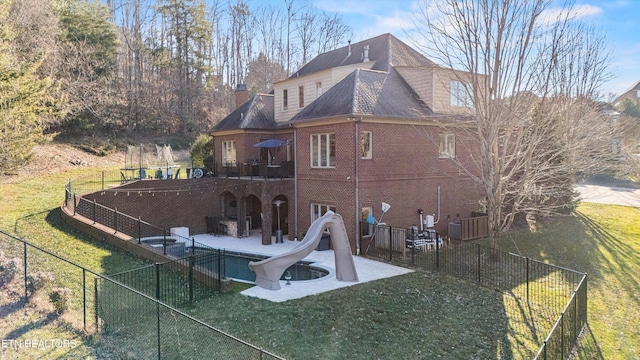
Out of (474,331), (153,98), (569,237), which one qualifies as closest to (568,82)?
(569,237)

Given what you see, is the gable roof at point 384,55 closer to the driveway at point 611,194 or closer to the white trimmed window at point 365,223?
the white trimmed window at point 365,223

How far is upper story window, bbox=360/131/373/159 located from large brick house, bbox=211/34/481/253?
0.04 metres

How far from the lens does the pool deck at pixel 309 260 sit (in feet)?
36.7

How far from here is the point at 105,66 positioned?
34062 millimetres

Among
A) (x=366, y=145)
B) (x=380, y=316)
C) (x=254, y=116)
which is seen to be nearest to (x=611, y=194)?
(x=366, y=145)

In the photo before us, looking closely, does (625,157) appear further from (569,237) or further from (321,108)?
(321,108)

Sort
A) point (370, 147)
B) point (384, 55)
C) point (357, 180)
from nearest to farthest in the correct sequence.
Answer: point (357, 180), point (370, 147), point (384, 55)

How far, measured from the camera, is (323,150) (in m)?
17.5

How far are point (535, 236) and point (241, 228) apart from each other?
14342mm

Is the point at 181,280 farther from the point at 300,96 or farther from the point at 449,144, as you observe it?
the point at 449,144

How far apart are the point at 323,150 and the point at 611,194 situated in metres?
25.8

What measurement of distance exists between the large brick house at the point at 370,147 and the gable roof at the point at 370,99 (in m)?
0.06

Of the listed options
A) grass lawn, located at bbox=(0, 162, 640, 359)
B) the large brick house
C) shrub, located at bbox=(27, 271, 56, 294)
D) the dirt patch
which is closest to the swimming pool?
grass lawn, located at bbox=(0, 162, 640, 359)

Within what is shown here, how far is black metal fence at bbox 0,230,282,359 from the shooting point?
7414 millimetres
